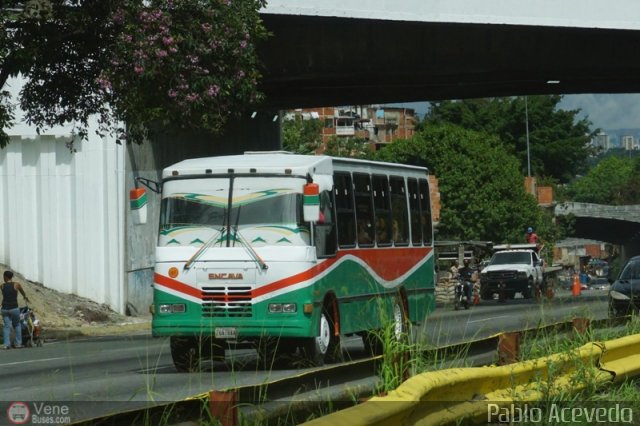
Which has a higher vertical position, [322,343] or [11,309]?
[11,309]

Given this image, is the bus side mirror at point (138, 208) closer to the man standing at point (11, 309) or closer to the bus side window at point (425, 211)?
the bus side window at point (425, 211)

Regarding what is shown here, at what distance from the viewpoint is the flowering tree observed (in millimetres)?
25297

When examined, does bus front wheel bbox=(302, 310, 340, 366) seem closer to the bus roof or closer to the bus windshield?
the bus windshield

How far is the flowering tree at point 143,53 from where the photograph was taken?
2530cm

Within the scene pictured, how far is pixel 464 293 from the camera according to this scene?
46812mm

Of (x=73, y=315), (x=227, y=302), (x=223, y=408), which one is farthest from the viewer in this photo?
(x=73, y=315)

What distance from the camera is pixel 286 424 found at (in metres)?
8.32

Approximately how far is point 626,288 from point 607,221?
106163 millimetres

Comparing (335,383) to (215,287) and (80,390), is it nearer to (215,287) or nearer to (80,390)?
(80,390)

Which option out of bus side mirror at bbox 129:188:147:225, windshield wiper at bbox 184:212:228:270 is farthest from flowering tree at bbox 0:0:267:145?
windshield wiper at bbox 184:212:228:270

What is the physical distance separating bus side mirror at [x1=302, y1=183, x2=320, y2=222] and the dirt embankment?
14876 mm

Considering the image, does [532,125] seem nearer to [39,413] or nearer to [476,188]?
[476,188]

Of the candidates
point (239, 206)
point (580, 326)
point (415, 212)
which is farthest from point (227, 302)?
point (415, 212)

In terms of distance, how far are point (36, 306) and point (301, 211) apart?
57.7 ft
